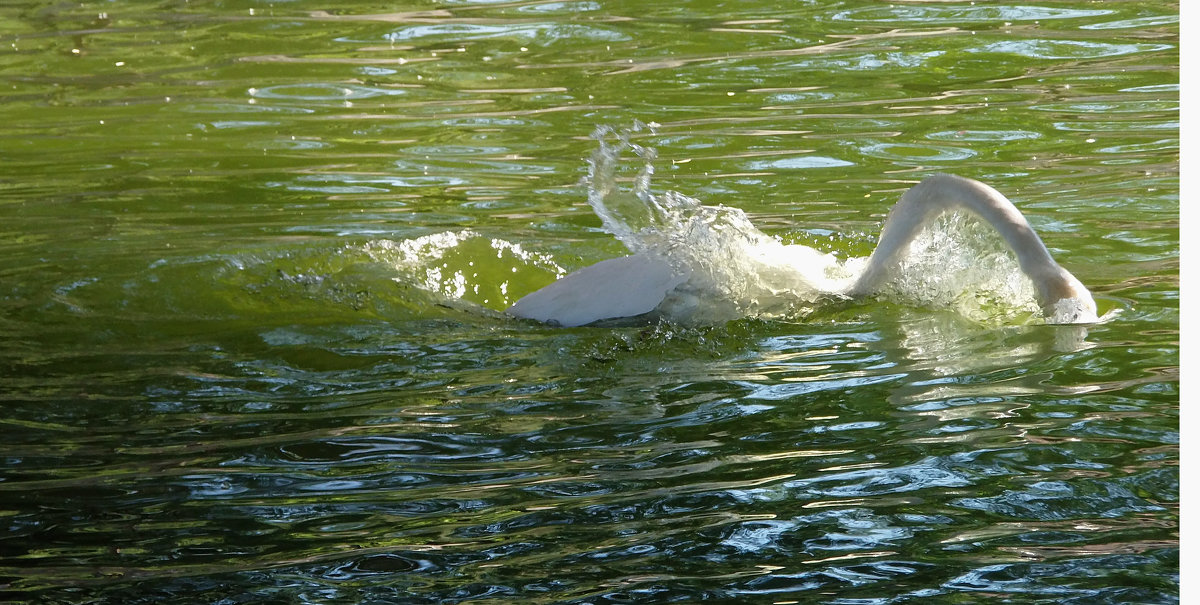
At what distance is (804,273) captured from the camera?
607 centimetres

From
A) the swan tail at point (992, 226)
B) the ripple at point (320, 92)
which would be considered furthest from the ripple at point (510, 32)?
the swan tail at point (992, 226)

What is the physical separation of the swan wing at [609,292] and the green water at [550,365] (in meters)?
0.10

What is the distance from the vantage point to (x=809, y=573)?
3.60 m

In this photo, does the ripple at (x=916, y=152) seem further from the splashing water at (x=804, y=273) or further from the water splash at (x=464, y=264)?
the splashing water at (x=804, y=273)

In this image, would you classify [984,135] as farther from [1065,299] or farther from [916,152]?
[1065,299]

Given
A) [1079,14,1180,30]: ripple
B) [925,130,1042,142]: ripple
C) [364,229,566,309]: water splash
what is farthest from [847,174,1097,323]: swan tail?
[1079,14,1180,30]: ripple

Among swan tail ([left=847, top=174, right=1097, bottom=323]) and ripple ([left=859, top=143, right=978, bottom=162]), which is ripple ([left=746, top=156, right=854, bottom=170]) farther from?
swan tail ([left=847, top=174, right=1097, bottom=323])

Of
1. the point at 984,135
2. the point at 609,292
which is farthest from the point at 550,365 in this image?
the point at 984,135

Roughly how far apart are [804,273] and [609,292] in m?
0.88

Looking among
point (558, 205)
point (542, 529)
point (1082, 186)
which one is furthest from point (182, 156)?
point (542, 529)

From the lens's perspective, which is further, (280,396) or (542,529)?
(280,396)
